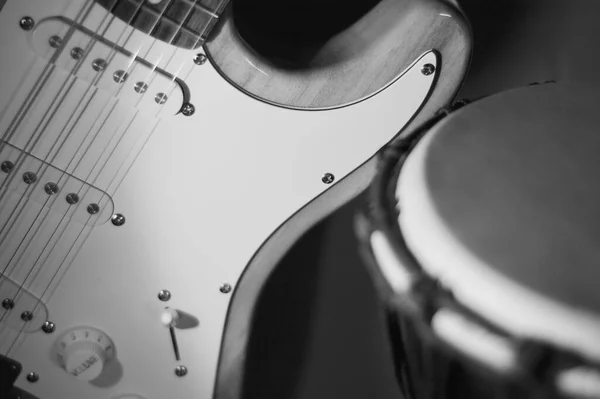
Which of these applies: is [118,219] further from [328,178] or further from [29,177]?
[328,178]

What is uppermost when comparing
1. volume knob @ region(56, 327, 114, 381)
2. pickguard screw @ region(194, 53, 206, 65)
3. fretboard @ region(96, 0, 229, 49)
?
fretboard @ region(96, 0, 229, 49)

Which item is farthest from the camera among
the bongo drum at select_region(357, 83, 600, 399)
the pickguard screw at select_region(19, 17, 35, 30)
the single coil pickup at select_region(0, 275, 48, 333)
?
the single coil pickup at select_region(0, 275, 48, 333)

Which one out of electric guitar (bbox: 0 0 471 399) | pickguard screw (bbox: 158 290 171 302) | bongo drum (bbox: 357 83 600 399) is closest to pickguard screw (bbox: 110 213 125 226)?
electric guitar (bbox: 0 0 471 399)

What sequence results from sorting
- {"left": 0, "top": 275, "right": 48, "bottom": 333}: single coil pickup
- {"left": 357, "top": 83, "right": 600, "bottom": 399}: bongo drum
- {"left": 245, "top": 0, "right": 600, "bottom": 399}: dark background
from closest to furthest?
{"left": 357, "top": 83, "right": 600, "bottom": 399}: bongo drum → {"left": 0, "top": 275, "right": 48, "bottom": 333}: single coil pickup → {"left": 245, "top": 0, "right": 600, "bottom": 399}: dark background

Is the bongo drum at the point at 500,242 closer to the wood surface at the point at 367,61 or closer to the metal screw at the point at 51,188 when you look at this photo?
the wood surface at the point at 367,61

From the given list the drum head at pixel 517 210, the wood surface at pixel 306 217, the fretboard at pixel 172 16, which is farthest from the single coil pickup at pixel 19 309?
the drum head at pixel 517 210

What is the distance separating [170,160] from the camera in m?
0.72

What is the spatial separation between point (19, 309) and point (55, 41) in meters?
0.34

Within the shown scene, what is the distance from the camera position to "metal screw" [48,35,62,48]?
0.65 metres

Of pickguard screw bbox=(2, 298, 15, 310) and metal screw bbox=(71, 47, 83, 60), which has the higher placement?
metal screw bbox=(71, 47, 83, 60)

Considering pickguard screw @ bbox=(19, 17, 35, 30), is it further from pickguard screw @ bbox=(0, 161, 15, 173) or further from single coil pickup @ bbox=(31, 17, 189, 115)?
pickguard screw @ bbox=(0, 161, 15, 173)

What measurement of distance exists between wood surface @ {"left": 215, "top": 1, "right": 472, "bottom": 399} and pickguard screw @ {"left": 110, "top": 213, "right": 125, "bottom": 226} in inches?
6.6

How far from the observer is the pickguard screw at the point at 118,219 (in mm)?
733

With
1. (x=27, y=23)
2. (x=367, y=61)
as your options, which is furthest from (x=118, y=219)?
(x=367, y=61)
